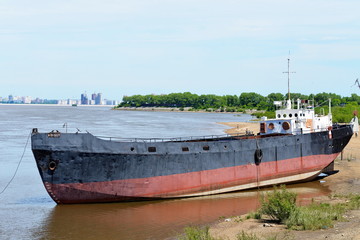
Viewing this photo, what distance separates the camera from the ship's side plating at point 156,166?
808 inches

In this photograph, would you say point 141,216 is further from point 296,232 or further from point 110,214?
point 296,232

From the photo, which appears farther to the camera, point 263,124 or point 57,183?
point 263,124

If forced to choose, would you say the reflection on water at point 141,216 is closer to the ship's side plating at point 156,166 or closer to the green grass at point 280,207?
the ship's side plating at point 156,166

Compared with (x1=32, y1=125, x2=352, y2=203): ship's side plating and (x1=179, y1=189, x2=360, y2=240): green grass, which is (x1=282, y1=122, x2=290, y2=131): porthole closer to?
(x1=32, y1=125, x2=352, y2=203): ship's side plating

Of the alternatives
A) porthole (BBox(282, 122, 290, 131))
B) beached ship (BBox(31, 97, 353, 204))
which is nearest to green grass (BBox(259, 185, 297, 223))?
beached ship (BBox(31, 97, 353, 204))

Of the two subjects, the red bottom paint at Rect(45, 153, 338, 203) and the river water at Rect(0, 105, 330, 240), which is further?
the red bottom paint at Rect(45, 153, 338, 203)

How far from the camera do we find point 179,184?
2256cm

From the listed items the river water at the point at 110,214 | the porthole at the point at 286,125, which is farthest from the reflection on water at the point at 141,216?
the porthole at the point at 286,125

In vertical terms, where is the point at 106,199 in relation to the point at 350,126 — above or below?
below

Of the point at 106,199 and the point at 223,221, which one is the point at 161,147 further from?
the point at 223,221

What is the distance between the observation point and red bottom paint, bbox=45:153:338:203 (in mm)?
20938

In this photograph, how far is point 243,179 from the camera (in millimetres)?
24469

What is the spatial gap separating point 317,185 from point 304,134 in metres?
3.21

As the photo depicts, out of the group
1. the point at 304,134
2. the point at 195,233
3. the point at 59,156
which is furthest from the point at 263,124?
the point at 195,233
